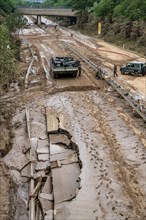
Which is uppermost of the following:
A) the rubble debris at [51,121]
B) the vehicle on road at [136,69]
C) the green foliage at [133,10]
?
the green foliage at [133,10]

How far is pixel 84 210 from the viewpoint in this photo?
13406 millimetres

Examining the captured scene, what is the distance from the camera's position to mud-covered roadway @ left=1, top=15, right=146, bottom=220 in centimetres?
1377

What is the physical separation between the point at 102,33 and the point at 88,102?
4683 cm

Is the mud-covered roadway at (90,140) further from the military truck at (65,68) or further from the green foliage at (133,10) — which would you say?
the green foliage at (133,10)

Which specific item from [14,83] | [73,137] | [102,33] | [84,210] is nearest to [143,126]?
[73,137]

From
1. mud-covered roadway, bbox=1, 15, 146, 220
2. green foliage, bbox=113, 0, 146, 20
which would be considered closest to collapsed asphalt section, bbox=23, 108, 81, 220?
mud-covered roadway, bbox=1, 15, 146, 220

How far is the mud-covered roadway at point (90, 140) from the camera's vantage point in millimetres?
13773

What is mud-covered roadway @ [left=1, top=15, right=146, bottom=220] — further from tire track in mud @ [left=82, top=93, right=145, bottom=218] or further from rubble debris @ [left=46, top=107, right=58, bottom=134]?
rubble debris @ [left=46, top=107, right=58, bottom=134]

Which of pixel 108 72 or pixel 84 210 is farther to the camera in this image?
pixel 108 72

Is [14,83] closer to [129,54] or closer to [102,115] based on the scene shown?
[102,115]

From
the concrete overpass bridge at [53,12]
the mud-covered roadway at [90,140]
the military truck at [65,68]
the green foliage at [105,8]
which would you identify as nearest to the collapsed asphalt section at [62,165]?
the mud-covered roadway at [90,140]

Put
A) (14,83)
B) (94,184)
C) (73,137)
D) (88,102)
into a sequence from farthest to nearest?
(14,83) → (88,102) → (73,137) → (94,184)

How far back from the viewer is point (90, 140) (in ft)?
64.2

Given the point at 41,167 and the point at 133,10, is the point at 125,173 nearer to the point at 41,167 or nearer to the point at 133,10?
the point at 41,167
